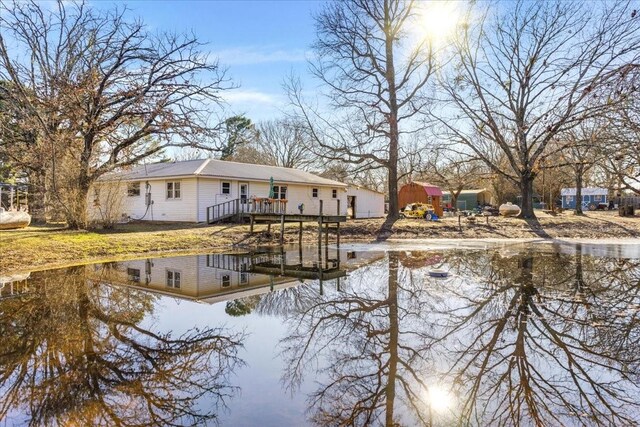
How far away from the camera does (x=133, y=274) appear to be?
11.0 meters

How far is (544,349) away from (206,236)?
50.5ft

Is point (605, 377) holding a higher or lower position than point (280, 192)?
lower

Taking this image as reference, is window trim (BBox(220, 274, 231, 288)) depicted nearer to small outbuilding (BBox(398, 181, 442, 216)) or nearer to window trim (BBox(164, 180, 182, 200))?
window trim (BBox(164, 180, 182, 200))

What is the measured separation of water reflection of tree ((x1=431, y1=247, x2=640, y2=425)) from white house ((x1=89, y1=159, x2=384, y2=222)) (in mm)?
15618

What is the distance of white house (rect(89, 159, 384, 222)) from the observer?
2400 centimetres

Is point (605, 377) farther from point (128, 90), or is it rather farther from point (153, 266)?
point (128, 90)

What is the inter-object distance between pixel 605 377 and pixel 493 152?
43.5 meters

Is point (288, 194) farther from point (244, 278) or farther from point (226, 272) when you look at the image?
point (244, 278)

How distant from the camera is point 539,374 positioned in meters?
4.58

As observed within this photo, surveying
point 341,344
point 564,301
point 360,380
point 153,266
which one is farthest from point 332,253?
point 360,380

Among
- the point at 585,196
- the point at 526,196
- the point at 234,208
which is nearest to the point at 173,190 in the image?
the point at 234,208

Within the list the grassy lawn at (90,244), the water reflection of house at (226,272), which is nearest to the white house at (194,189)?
the grassy lawn at (90,244)

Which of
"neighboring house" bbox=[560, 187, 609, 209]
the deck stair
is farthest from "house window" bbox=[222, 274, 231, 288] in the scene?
"neighboring house" bbox=[560, 187, 609, 209]

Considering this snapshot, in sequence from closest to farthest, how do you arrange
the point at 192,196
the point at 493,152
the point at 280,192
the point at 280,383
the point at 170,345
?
the point at 280,383 → the point at 170,345 → the point at 192,196 → the point at 280,192 → the point at 493,152
